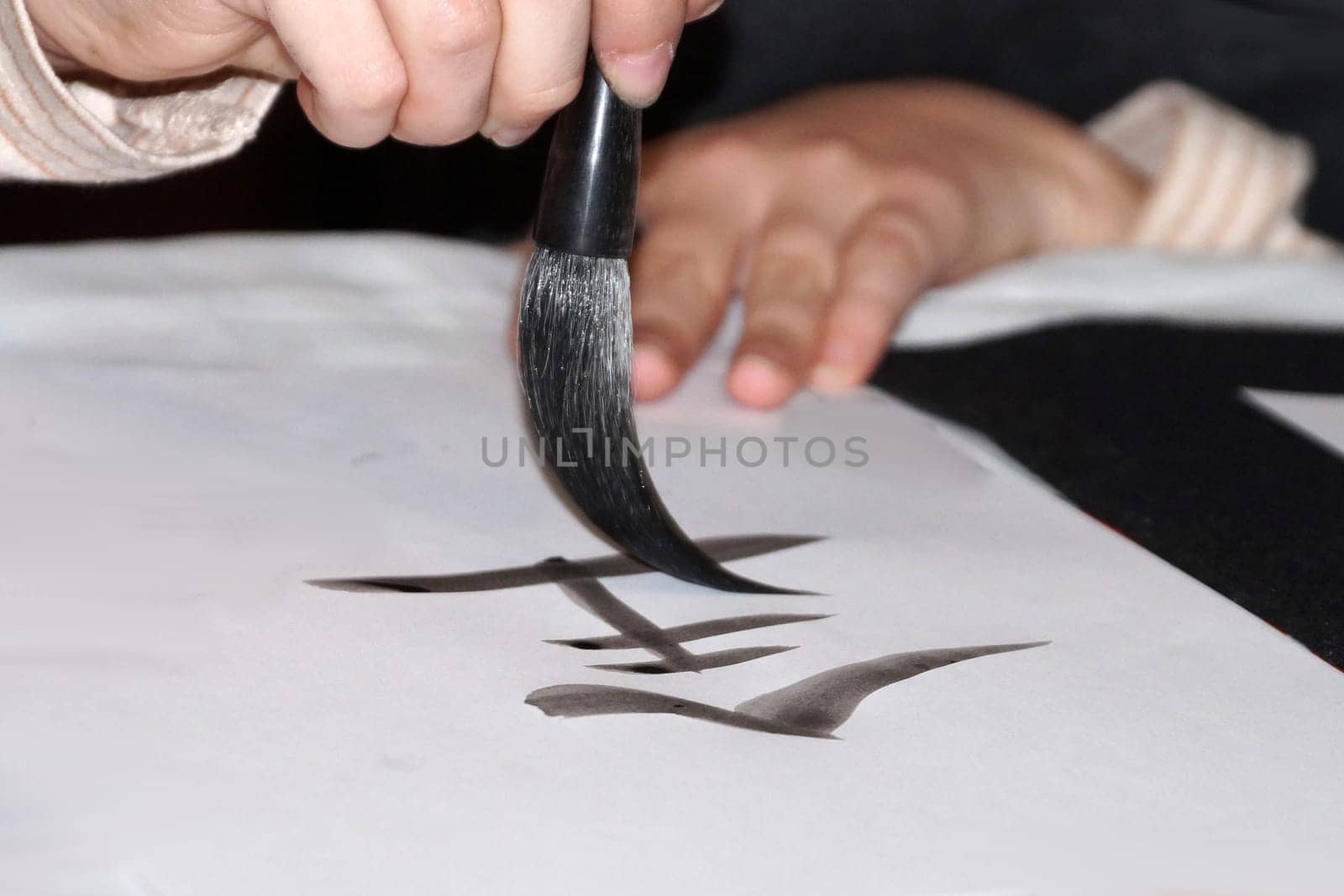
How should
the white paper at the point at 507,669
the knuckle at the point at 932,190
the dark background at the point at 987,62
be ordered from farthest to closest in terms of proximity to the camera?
the dark background at the point at 987,62 → the knuckle at the point at 932,190 → the white paper at the point at 507,669

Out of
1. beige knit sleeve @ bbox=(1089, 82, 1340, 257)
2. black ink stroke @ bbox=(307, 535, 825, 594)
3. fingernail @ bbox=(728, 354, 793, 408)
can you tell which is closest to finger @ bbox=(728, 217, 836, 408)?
fingernail @ bbox=(728, 354, 793, 408)

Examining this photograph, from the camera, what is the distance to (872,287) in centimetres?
57

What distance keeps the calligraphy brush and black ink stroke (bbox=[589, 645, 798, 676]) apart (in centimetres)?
3

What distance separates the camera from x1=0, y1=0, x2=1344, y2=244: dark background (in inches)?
33.2

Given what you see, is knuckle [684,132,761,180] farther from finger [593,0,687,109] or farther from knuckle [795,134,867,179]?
finger [593,0,687,109]

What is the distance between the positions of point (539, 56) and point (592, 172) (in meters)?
0.03

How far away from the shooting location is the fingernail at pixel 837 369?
21.6 inches

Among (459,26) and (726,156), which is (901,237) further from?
(459,26)

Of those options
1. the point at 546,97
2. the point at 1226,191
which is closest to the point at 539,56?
the point at 546,97

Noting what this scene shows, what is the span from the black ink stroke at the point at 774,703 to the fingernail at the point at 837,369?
21 centimetres

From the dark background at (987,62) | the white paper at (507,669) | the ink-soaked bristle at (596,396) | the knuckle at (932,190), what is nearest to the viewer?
the white paper at (507,669)

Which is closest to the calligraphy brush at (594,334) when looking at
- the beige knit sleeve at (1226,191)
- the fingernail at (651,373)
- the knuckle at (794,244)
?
the fingernail at (651,373)

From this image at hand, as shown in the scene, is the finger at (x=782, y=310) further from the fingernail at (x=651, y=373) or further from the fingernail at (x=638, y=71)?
the fingernail at (x=638, y=71)

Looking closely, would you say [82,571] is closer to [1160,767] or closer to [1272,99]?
[1160,767]
